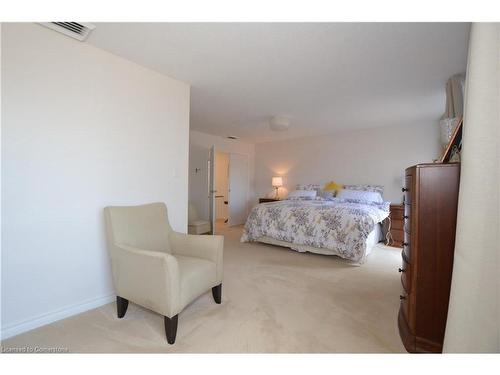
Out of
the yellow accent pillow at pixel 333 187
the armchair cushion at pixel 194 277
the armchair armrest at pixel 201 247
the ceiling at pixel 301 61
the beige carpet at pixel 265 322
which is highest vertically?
the ceiling at pixel 301 61

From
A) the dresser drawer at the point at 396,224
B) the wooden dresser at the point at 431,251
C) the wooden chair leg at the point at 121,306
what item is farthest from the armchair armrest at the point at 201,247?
the dresser drawer at the point at 396,224

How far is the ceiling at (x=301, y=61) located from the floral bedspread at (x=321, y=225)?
157 centimetres

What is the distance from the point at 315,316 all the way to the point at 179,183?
6.17 ft

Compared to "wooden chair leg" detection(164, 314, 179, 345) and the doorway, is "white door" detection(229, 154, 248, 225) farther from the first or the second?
"wooden chair leg" detection(164, 314, 179, 345)

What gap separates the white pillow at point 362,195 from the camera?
4203 mm

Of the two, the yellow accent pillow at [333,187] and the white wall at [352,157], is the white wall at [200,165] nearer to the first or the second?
the white wall at [352,157]

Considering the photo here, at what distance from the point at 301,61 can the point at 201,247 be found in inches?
75.7

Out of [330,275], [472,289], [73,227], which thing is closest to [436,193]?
[472,289]

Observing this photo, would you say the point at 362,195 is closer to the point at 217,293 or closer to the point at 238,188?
the point at 238,188

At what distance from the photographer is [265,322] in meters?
1.71

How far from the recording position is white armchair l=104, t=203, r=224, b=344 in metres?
1.47

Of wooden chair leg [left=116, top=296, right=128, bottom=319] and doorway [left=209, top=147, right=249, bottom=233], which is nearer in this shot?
wooden chair leg [left=116, top=296, right=128, bottom=319]

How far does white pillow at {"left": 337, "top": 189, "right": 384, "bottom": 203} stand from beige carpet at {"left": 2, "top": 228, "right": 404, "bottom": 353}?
1829 millimetres

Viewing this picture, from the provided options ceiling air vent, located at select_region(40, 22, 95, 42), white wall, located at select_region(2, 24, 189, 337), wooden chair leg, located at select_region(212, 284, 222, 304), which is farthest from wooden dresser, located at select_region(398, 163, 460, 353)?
ceiling air vent, located at select_region(40, 22, 95, 42)
